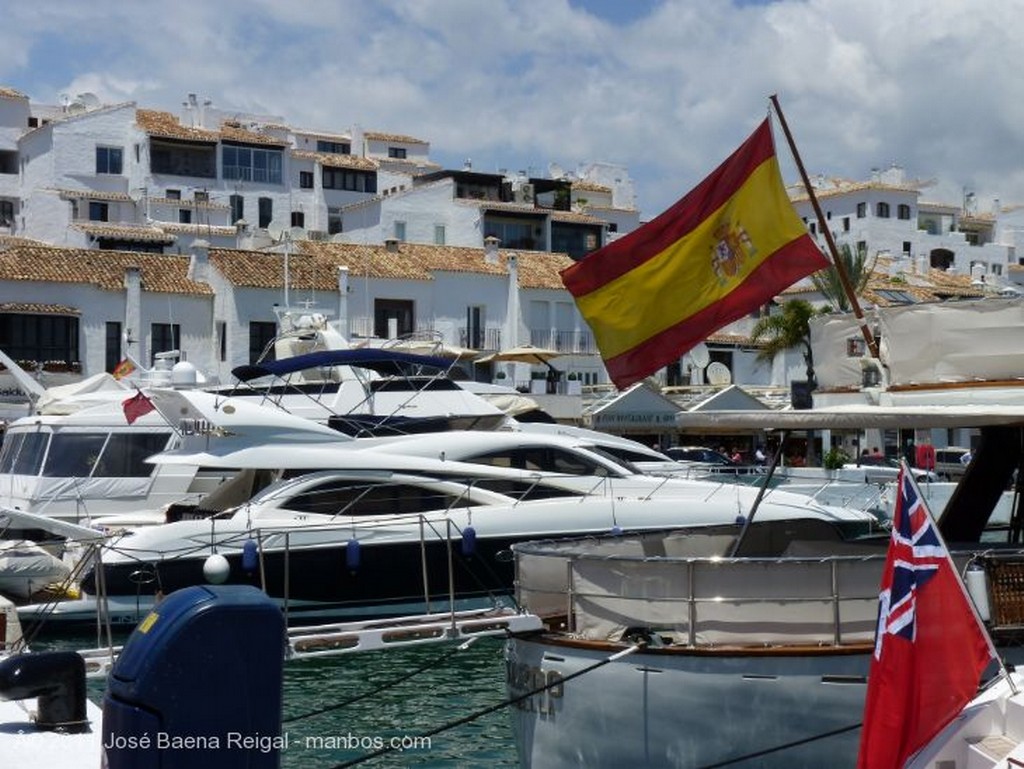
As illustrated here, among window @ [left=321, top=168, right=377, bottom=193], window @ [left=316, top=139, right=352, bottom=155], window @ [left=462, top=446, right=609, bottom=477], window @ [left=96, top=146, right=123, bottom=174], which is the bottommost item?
window @ [left=462, top=446, right=609, bottom=477]

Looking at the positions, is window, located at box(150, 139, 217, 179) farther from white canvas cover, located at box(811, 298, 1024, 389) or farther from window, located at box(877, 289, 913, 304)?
white canvas cover, located at box(811, 298, 1024, 389)

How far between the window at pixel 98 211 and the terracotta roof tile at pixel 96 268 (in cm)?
1332

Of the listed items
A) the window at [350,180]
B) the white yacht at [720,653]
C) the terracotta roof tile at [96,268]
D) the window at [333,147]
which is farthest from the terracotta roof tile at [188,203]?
the white yacht at [720,653]

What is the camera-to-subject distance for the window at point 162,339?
43.8m

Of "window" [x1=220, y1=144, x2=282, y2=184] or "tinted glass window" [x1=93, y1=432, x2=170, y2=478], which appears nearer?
"tinted glass window" [x1=93, y1=432, x2=170, y2=478]

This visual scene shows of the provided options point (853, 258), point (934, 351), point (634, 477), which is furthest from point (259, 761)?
point (853, 258)

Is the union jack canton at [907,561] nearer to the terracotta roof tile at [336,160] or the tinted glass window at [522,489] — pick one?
the tinted glass window at [522,489]

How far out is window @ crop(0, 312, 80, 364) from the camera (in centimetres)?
4159

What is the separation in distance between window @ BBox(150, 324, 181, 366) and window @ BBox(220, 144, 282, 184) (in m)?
22.1

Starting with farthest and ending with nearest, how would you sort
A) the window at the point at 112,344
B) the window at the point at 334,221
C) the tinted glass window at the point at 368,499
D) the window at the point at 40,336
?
the window at the point at 334,221 < the window at the point at 112,344 < the window at the point at 40,336 < the tinted glass window at the point at 368,499

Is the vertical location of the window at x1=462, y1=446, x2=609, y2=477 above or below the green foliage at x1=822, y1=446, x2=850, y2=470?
above

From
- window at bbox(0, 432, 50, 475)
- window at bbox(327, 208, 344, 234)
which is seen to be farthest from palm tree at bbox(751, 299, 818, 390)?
window at bbox(0, 432, 50, 475)

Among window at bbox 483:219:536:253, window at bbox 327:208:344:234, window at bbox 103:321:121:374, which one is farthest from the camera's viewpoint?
window at bbox 327:208:344:234

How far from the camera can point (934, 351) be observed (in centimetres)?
1069
